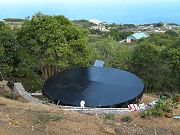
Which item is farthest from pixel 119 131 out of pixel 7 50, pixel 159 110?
pixel 7 50

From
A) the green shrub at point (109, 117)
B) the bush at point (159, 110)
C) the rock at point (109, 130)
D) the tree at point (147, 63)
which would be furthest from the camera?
the tree at point (147, 63)

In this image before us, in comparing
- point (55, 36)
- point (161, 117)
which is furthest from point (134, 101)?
point (55, 36)

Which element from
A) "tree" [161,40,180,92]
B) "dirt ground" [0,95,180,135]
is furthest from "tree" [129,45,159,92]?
"dirt ground" [0,95,180,135]

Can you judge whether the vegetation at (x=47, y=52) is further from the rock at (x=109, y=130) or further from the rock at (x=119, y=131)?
the rock at (x=109, y=130)

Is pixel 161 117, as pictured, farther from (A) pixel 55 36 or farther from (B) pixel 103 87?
(A) pixel 55 36

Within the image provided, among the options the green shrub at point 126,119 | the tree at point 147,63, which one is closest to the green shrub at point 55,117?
the green shrub at point 126,119

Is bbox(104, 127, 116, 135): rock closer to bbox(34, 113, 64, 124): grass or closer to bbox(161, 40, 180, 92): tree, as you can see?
bbox(34, 113, 64, 124): grass

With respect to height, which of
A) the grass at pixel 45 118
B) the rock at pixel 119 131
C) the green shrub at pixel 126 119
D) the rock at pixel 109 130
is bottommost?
the green shrub at pixel 126 119

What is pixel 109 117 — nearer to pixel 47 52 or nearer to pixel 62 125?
pixel 62 125
